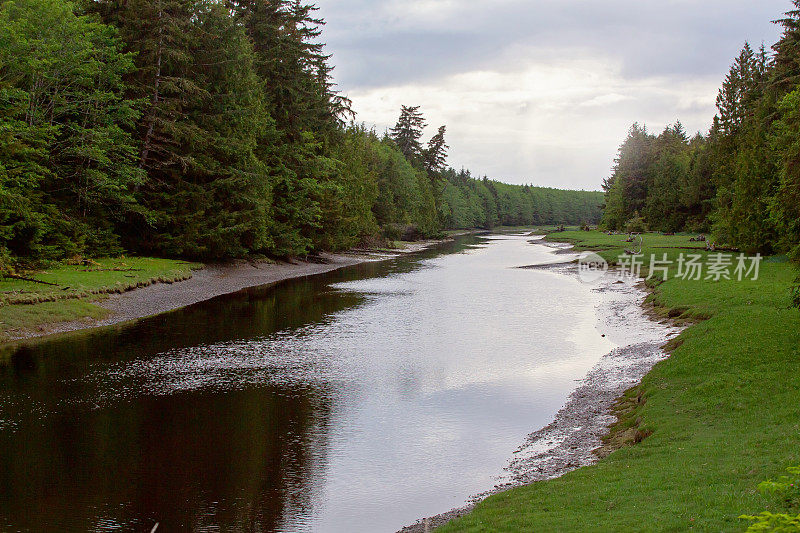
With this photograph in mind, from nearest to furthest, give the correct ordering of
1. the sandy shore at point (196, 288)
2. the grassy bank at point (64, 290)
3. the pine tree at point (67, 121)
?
the grassy bank at point (64, 290) → the sandy shore at point (196, 288) → the pine tree at point (67, 121)

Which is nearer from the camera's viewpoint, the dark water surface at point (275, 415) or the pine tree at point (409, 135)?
the dark water surface at point (275, 415)

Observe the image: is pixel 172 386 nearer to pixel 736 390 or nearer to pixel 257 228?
pixel 736 390

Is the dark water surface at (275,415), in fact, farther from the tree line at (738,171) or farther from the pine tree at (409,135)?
the pine tree at (409,135)

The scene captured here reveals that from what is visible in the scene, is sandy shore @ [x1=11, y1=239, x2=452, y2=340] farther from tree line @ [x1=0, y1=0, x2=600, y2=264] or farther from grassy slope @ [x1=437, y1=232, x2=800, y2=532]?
grassy slope @ [x1=437, y1=232, x2=800, y2=532]

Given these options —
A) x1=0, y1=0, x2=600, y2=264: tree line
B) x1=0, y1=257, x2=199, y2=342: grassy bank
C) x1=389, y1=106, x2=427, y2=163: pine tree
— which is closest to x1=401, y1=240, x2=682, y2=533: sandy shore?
x1=0, y1=257, x2=199, y2=342: grassy bank

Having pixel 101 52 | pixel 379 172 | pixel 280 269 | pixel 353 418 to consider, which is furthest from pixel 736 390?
pixel 379 172

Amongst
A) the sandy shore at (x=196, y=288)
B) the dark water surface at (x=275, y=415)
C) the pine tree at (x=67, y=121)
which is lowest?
the dark water surface at (x=275, y=415)

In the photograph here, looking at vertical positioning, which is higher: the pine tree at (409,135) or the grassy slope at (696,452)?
the pine tree at (409,135)

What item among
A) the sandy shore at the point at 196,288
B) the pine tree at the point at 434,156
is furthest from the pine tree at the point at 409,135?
the sandy shore at the point at 196,288

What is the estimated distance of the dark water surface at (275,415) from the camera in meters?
12.0

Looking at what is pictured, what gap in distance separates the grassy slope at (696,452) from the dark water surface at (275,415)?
2594 mm

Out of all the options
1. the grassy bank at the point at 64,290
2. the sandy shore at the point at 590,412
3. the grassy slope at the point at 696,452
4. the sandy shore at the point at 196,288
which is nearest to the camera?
the grassy slope at the point at 696,452

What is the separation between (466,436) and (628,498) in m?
6.71

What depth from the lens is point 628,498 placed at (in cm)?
961
